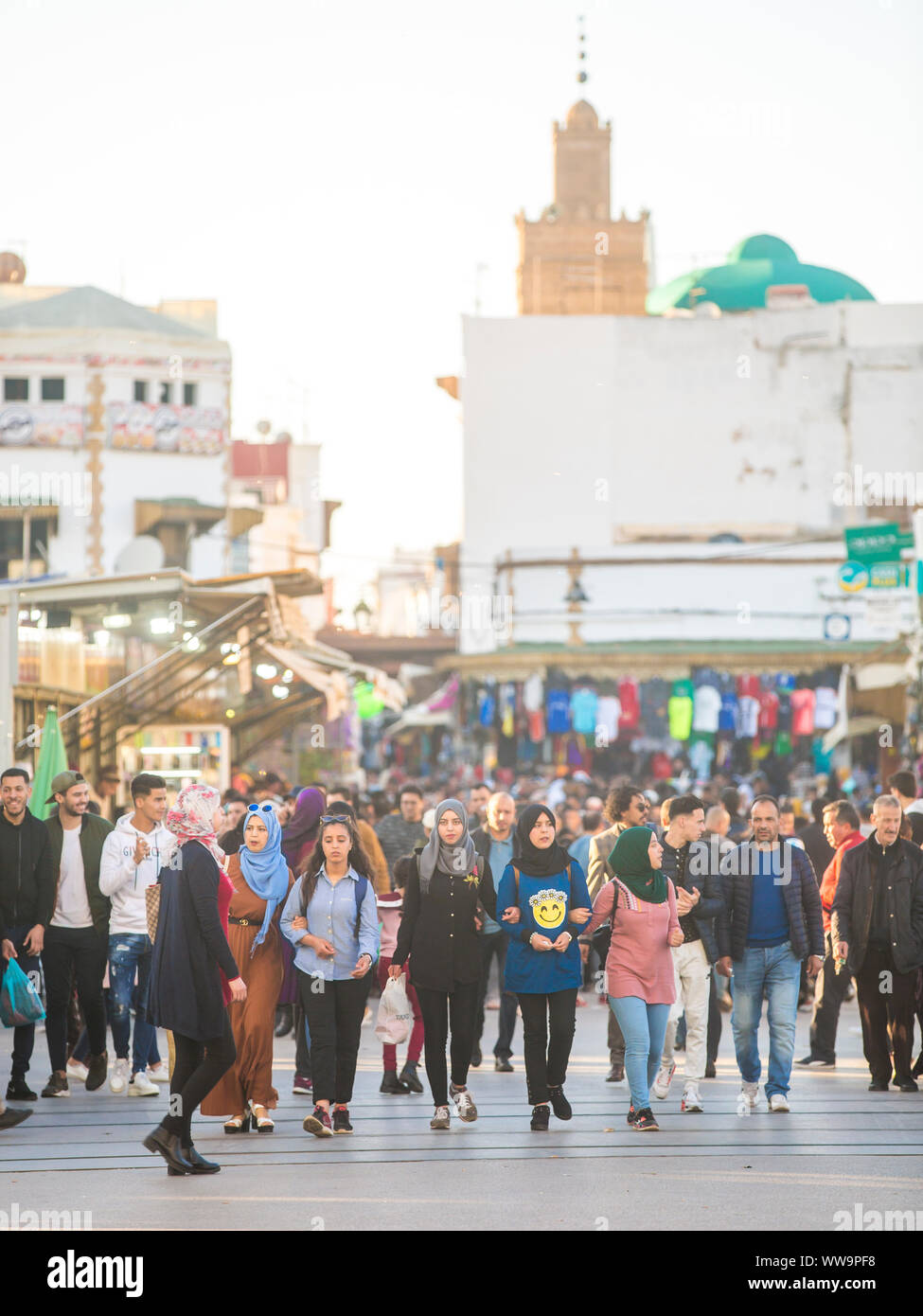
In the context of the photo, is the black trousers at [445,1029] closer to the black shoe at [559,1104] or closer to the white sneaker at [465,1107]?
the white sneaker at [465,1107]

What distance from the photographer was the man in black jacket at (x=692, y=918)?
10.0 m

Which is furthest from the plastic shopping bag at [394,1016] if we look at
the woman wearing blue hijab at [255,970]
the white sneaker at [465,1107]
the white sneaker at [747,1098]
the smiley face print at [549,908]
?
the white sneaker at [747,1098]

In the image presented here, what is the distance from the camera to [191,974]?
8164mm

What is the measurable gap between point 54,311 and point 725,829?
34967 millimetres

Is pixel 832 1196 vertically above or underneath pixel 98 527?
underneath

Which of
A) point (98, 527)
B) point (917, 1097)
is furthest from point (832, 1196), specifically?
point (98, 527)

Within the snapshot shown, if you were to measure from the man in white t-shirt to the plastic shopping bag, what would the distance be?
1380 millimetres

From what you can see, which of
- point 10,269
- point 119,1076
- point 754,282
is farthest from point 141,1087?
point 754,282

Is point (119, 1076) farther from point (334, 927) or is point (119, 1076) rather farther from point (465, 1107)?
point (465, 1107)

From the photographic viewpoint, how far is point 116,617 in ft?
62.5

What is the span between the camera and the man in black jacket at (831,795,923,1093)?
34.7 feet

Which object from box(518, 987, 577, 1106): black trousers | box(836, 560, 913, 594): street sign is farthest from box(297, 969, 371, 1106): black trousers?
box(836, 560, 913, 594): street sign

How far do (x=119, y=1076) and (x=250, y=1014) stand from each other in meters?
1.83
